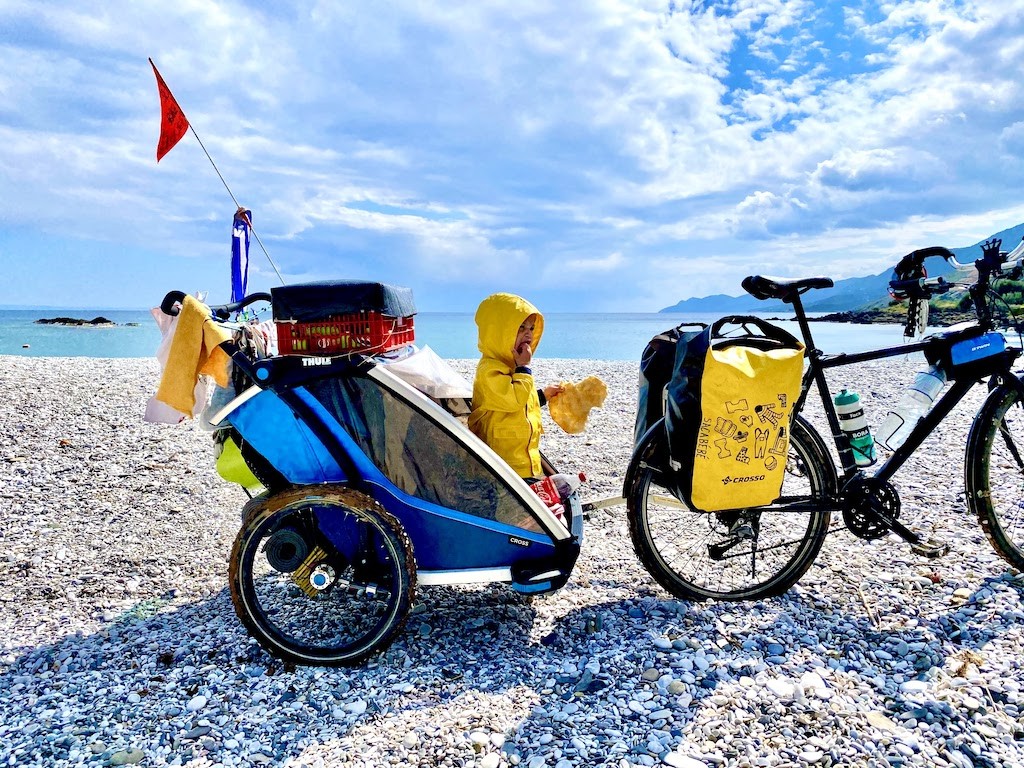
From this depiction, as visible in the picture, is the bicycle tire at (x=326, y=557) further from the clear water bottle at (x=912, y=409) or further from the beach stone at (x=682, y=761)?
the clear water bottle at (x=912, y=409)

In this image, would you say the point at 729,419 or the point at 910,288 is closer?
the point at 729,419

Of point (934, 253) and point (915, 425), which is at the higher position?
point (934, 253)

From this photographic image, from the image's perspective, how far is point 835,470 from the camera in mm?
3936

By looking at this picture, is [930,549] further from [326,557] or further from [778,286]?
[326,557]

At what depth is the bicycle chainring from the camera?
3.88 m

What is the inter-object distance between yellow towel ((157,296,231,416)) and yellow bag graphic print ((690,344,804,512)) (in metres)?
2.32

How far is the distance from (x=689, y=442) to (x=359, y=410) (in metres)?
1.63

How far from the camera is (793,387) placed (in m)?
3.54

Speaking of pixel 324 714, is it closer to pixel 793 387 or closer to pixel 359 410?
pixel 359 410

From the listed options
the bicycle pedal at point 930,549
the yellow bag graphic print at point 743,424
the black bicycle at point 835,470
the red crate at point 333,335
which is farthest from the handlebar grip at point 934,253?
the red crate at point 333,335

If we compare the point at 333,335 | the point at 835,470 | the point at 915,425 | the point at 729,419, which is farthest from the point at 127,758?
the point at 915,425

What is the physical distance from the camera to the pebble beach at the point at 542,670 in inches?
106

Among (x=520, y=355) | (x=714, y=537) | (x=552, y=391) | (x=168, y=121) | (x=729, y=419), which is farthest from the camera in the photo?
(x=168, y=121)

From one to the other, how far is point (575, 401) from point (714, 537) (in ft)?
3.95
